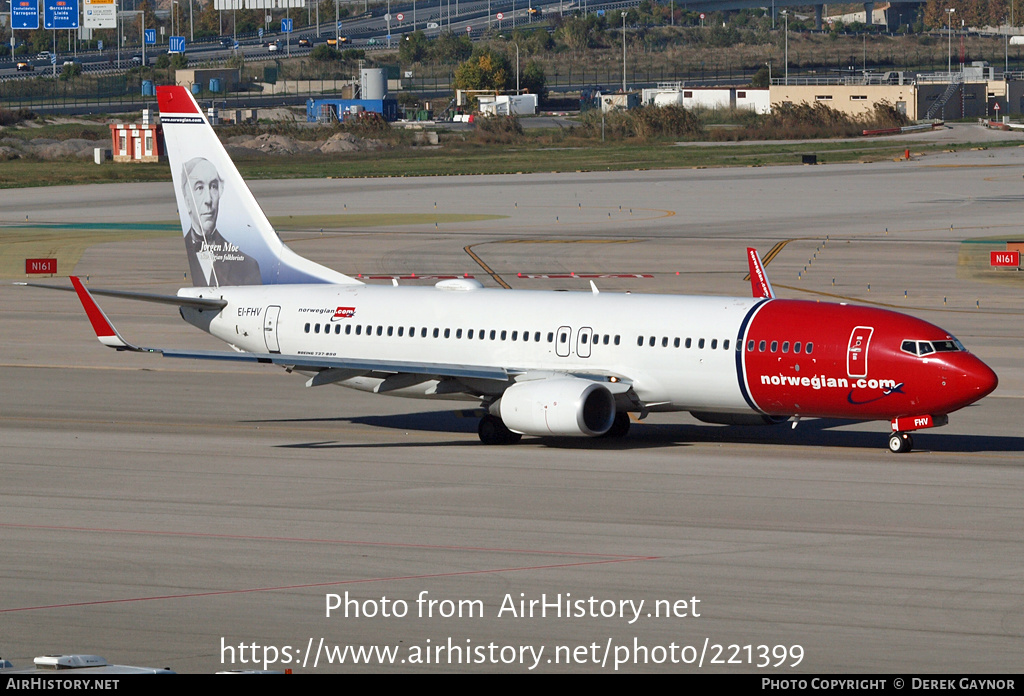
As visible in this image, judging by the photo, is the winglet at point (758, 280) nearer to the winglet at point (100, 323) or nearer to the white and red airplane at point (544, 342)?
the white and red airplane at point (544, 342)

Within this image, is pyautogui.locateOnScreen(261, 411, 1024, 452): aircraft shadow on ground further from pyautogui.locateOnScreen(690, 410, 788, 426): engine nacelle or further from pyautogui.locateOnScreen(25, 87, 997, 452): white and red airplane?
pyautogui.locateOnScreen(25, 87, 997, 452): white and red airplane

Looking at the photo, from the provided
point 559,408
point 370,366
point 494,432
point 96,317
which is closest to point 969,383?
point 559,408

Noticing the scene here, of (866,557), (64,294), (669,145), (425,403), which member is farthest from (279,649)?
(669,145)

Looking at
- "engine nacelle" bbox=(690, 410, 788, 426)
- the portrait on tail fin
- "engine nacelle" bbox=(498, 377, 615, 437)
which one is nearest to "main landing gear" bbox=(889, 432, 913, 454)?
"engine nacelle" bbox=(690, 410, 788, 426)

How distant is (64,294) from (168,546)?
143ft

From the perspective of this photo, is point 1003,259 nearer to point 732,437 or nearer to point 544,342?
point 732,437

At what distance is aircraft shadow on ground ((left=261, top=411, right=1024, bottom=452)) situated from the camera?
1502 inches

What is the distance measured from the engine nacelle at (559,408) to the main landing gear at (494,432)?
4.32ft

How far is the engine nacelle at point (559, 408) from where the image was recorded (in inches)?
1426

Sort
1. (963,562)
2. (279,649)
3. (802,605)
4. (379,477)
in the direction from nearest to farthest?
1. (279,649)
2. (802,605)
3. (963,562)
4. (379,477)

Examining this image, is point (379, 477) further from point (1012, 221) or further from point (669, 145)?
point (669, 145)

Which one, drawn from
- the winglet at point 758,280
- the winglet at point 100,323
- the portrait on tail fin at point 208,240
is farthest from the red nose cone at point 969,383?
the winglet at point 100,323

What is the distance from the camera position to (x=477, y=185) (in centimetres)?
12238

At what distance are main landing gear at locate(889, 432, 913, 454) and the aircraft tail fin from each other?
16177mm
